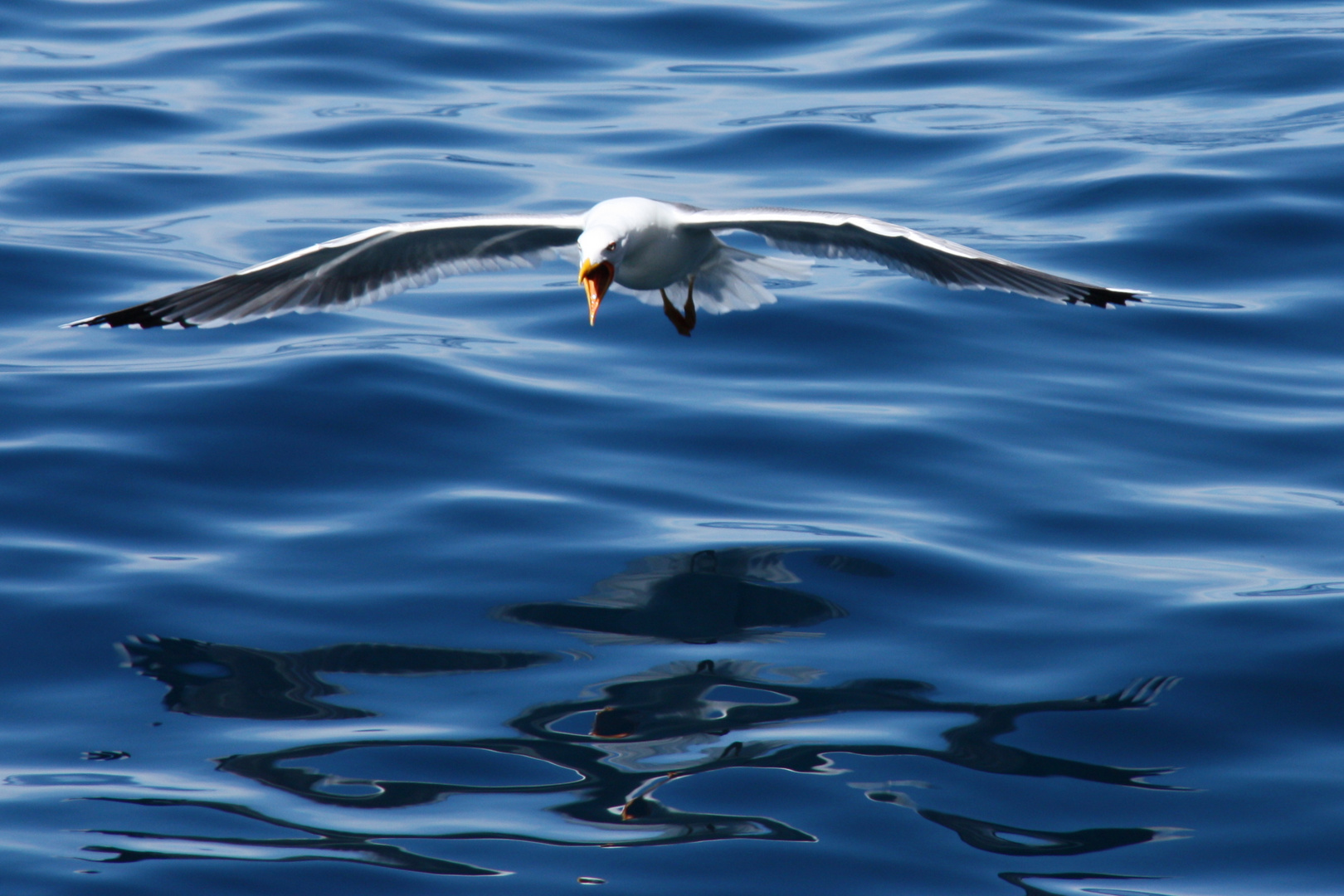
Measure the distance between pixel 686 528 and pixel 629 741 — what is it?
1.88 metres

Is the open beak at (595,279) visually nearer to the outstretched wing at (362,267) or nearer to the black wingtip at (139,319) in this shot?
the outstretched wing at (362,267)

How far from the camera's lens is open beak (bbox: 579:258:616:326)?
23.2ft

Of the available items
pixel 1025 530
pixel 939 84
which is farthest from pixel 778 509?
pixel 939 84

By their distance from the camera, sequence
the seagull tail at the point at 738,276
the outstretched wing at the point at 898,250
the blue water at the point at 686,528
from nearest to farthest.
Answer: the blue water at the point at 686,528 → the outstretched wing at the point at 898,250 → the seagull tail at the point at 738,276

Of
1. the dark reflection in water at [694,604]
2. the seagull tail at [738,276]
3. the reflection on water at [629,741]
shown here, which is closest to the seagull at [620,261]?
the seagull tail at [738,276]

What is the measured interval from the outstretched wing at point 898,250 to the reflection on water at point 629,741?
1715 mm

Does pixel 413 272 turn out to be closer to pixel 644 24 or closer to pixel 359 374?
pixel 359 374

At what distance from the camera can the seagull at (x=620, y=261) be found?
7.14m

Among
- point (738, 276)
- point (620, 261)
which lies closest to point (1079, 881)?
point (620, 261)

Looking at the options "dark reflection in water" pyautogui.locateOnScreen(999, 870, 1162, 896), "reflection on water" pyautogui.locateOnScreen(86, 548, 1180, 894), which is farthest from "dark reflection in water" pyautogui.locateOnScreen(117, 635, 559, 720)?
"dark reflection in water" pyautogui.locateOnScreen(999, 870, 1162, 896)

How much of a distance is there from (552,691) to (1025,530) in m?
2.66

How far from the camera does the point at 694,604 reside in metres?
6.75

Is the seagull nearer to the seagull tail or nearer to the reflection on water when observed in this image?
the seagull tail

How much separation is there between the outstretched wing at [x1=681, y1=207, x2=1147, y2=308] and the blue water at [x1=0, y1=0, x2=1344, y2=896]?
1066 mm
